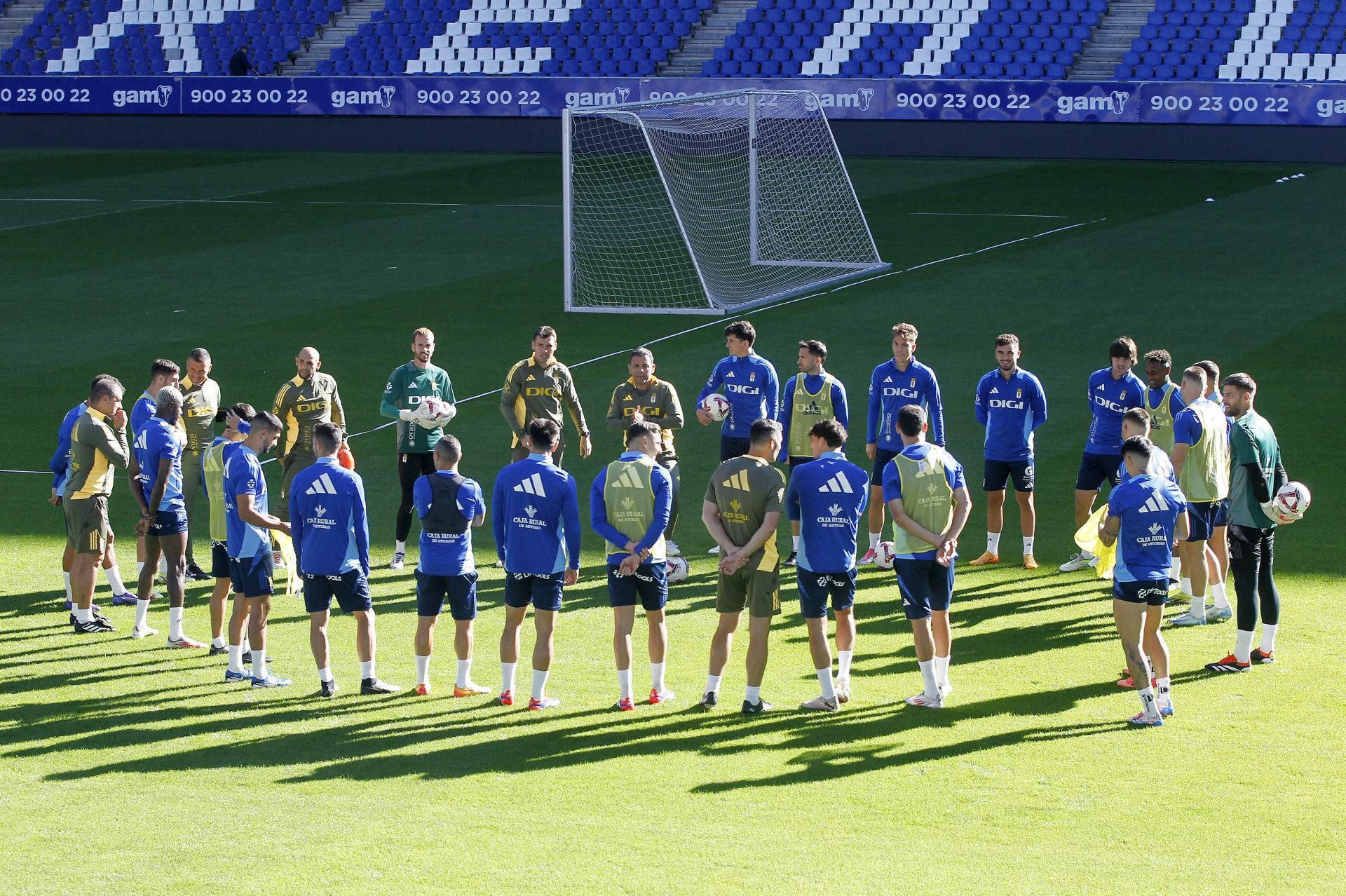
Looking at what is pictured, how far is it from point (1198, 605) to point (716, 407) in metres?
4.01

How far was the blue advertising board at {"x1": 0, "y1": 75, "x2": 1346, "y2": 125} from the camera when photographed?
1439 inches

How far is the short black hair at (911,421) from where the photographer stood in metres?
10.0

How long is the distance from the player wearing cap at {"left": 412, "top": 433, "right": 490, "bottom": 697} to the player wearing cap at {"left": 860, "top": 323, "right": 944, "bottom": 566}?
4.23m

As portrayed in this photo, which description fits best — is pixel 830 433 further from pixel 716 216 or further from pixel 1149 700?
pixel 716 216

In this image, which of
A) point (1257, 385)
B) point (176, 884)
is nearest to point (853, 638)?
point (176, 884)

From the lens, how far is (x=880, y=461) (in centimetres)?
1380

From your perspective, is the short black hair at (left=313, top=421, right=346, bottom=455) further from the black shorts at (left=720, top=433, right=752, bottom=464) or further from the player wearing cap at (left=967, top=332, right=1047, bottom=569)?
the player wearing cap at (left=967, top=332, right=1047, bottom=569)

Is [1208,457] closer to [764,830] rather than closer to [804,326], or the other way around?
[764,830]

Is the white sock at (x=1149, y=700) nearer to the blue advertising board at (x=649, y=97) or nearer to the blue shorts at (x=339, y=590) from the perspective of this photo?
the blue shorts at (x=339, y=590)

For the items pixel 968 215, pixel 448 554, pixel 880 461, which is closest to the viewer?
pixel 448 554

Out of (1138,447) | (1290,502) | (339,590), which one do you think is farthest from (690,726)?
(1290,502)

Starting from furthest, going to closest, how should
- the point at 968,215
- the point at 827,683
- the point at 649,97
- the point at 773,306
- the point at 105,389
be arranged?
the point at 649,97 → the point at 968,215 → the point at 773,306 → the point at 105,389 → the point at 827,683

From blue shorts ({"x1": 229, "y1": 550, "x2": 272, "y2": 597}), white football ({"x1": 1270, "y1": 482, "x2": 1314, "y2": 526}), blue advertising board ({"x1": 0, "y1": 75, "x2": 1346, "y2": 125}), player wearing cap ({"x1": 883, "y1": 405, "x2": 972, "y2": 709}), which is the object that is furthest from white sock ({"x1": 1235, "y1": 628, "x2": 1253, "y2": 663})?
blue advertising board ({"x1": 0, "y1": 75, "x2": 1346, "y2": 125})

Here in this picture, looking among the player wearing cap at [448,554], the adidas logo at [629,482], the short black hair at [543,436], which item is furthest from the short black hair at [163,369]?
the adidas logo at [629,482]
